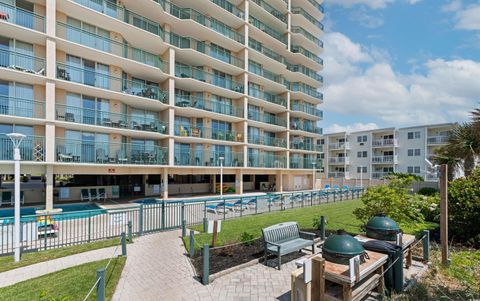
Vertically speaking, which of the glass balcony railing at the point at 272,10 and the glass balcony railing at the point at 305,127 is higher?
the glass balcony railing at the point at 272,10

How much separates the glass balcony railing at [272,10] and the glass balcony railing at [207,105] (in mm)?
15637

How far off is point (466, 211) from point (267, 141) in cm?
2479

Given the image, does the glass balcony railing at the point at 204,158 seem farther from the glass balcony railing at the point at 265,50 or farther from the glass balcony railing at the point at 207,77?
the glass balcony railing at the point at 265,50

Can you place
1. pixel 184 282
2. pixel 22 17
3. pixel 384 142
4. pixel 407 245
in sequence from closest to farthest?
pixel 184 282, pixel 407 245, pixel 22 17, pixel 384 142

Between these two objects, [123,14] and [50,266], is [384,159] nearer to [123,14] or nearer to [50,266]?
[123,14]

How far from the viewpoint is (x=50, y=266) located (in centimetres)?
799

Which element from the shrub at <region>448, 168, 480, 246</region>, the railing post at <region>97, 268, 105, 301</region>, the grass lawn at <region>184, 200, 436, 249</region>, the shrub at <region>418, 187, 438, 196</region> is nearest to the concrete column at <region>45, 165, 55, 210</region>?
the grass lawn at <region>184, 200, 436, 249</region>

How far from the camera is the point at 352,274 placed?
460 cm

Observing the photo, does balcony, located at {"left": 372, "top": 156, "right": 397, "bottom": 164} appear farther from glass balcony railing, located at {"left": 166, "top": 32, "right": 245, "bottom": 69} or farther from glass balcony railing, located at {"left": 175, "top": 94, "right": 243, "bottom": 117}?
glass balcony railing, located at {"left": 166, "top": 32, "right": 245, "bottom": 69}

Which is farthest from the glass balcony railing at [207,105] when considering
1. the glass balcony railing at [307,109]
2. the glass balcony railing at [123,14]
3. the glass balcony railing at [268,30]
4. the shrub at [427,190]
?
the shrub at [427,190]

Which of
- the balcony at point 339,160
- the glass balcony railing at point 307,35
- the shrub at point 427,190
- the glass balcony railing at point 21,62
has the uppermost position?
the glass balcony railing at point 307,35

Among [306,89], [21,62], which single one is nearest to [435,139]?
[306,89]

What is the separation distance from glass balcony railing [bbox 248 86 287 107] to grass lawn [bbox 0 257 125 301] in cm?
2693

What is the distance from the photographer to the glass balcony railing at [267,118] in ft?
105
